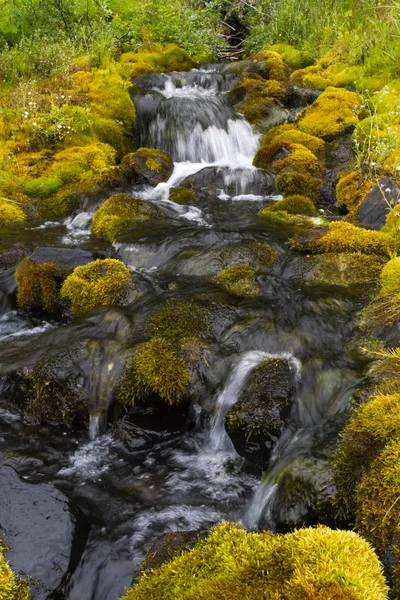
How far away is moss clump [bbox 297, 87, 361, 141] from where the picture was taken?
1108 cm

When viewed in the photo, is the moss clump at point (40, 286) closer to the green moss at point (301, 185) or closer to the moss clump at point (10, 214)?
the moss clump at point (10, 214)

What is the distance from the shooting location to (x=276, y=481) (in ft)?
12.3

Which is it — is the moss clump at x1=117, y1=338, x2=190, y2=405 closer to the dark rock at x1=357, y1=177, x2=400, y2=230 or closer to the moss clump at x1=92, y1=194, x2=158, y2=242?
the moss clump at x1=92, y1=194, x2=158, y2=242

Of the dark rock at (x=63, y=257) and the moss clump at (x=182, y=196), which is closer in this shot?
the dark rock at (x=63, y=257)

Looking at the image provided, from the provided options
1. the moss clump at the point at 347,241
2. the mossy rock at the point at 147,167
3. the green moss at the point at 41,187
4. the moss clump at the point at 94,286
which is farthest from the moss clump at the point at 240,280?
the green moss at the point at 41,187

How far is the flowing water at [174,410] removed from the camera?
149 inches

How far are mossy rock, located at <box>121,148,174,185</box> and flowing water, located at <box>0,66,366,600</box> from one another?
2665 mm

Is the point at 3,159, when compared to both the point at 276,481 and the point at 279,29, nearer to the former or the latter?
the point at 276,481

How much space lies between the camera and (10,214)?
29.9 feet

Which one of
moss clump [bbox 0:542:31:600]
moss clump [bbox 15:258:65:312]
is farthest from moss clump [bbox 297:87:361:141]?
moss clump [bbox 0:542:31:600]

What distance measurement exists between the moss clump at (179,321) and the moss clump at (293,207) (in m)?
3.83

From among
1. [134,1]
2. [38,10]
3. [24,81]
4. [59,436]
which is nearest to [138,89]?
[24,81]

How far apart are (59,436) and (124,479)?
92 centimetres

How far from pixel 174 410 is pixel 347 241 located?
3779mm
